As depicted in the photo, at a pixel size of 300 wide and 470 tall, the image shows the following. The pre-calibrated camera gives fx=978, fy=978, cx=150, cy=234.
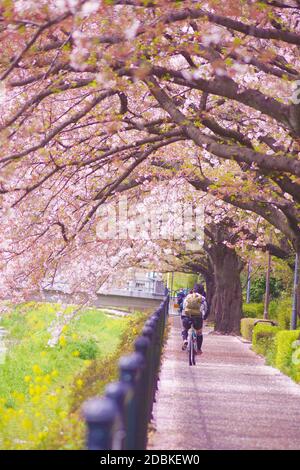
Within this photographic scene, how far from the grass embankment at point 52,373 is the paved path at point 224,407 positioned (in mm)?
Answer: 978

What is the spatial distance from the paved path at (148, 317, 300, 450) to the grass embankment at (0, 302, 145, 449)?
0.98 m

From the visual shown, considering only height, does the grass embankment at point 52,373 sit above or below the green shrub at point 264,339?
below

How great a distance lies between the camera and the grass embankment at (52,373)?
9.95m

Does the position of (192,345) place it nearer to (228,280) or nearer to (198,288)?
(198,288)

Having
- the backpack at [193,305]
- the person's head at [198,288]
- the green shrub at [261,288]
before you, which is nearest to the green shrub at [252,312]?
the green shrub at [261,288]

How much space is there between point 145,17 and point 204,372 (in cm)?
1079

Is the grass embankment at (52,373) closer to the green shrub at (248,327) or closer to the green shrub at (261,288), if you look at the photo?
the green shrub at (248,327)

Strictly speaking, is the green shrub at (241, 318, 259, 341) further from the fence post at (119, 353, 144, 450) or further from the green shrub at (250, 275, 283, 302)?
the fence post at (119, 353, 144, 450)

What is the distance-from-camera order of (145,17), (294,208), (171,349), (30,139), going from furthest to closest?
(171,349) < (294,208) < (30,139) < (145,17)

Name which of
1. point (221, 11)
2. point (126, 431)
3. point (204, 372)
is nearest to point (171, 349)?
point (204, 372)

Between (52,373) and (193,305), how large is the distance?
4657 mm

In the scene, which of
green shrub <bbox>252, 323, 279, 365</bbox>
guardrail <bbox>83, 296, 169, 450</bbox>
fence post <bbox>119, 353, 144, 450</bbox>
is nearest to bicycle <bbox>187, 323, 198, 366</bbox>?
green shrub <bbox>252, 323, 279, 365</bbox>

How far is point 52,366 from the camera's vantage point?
101 ft
